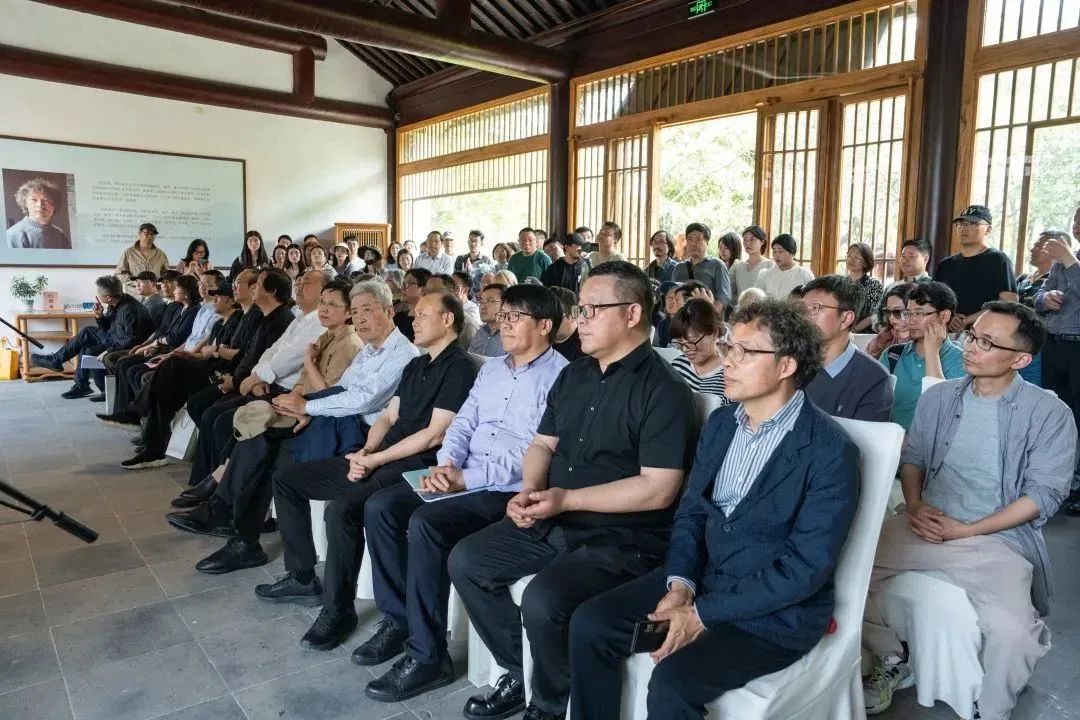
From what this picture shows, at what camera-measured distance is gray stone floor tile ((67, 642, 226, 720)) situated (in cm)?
200

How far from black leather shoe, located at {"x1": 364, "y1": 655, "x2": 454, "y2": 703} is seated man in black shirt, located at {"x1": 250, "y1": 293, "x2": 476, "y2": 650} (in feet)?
1.35

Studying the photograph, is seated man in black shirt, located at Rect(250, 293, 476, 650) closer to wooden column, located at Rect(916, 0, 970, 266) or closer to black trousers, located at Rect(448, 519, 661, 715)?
black trousers, located at Rect(448, 519, 661, 715)

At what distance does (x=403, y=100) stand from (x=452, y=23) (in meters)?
4.14

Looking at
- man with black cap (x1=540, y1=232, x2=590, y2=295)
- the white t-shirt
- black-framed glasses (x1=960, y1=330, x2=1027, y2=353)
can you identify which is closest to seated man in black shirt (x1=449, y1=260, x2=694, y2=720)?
black-framed glasses (x1=960, y1=330, x2=1027, y2=353)

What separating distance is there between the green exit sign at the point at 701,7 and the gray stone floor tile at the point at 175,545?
5.27 meters

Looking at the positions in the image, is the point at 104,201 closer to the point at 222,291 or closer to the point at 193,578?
the point at 222,291

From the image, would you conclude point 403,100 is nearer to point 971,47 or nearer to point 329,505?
point 971,47

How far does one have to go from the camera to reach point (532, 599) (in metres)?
1.73

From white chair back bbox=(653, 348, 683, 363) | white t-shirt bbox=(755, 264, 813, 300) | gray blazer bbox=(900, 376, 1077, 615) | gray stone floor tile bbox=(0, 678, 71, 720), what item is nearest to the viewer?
gray blazer bbox=(900, 376, 1077, 615)

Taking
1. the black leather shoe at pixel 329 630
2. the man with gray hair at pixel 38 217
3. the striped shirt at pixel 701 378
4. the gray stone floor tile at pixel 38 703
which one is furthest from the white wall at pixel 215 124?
the striped shirt at pixel 701 378

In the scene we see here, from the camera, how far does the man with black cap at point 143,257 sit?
828 centimetres

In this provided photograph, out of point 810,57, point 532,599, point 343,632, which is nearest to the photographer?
point 532,599

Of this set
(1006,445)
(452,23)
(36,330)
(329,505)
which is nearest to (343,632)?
(329,505)

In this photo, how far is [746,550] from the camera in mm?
1575
